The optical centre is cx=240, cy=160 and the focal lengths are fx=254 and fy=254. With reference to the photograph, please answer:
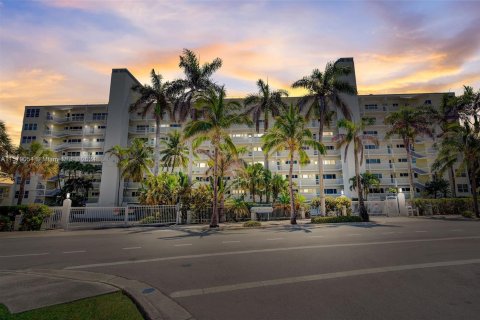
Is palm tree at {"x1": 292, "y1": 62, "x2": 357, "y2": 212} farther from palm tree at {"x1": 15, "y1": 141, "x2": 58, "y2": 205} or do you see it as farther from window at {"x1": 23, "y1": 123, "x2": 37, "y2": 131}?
window at {"x1": 23, "y1": 123, "x2": 37, "y2": 131}

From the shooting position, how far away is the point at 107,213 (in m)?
22.1

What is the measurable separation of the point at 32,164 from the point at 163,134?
90.3ft

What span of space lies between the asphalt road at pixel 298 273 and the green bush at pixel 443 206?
22.1 metres

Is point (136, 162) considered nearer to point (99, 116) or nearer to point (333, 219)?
point (99, 116)

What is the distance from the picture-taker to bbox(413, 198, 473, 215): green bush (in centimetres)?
3100

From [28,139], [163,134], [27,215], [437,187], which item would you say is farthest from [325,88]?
[28,139]

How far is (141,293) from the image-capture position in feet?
17.9

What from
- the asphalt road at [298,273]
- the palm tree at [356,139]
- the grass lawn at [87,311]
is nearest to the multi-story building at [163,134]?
the palm tree at [356,139]

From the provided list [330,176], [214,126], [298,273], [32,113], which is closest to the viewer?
[298,273]

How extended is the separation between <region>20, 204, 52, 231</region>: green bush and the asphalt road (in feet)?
27.9

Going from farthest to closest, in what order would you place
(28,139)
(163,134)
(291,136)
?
(163,134)
(28,139)
(291,136)

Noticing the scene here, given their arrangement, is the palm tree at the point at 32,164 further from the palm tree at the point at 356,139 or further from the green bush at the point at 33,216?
the palm tree at the point at 356,139

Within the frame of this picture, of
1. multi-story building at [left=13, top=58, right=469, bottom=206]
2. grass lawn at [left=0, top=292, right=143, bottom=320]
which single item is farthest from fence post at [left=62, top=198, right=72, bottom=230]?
multi-story building at [left=13, top=58, right=469, bottom=206]

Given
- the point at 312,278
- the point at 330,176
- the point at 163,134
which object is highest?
the point at 163,134
